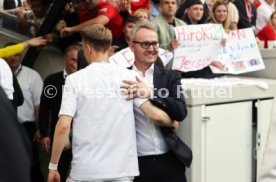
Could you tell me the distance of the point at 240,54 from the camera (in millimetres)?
6207

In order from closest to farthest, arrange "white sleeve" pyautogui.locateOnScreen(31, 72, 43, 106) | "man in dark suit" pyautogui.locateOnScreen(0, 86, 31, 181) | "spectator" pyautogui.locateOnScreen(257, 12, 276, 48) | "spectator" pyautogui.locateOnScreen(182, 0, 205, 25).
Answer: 1. "man in dark suit" pyautogui.locateOnScreen(0, 86, 31, 181)
2. "white sleeve" pyautogui.locateOnScreen(31, 72, 43, 106)
3. "spectator" pyautogui.locateOnScreen(182, 0, 205, 25)
4. "spectator" pyautogui.locateOnScreen(257, 12, 276, 48)

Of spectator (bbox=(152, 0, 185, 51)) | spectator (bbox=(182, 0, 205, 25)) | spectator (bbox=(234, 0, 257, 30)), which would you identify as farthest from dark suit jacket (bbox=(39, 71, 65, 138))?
spectator (bbox=(234, 0, 257, 30))

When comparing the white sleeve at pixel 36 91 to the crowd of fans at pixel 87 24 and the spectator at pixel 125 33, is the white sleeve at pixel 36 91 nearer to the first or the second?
the crowd of fans at pixel 87 24

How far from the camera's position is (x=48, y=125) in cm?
530

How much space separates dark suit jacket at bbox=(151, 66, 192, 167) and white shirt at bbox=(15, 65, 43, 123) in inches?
90.8

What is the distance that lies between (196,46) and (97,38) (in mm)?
2467

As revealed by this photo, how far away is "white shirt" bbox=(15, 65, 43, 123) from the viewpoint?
5645 millimetres

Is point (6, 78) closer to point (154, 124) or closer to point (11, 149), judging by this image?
point (154, 124)

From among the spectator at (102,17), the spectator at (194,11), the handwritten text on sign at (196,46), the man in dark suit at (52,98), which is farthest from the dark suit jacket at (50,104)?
the spectator at (194,11)

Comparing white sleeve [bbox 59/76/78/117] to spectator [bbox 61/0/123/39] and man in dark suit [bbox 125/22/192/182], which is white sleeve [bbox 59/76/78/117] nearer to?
man in dark suit [bbox 125/22/192/182]

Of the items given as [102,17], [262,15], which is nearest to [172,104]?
[102,17]

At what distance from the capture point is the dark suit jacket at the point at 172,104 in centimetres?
361

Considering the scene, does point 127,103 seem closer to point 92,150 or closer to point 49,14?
point 92,150

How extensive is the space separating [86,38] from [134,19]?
2179mm
